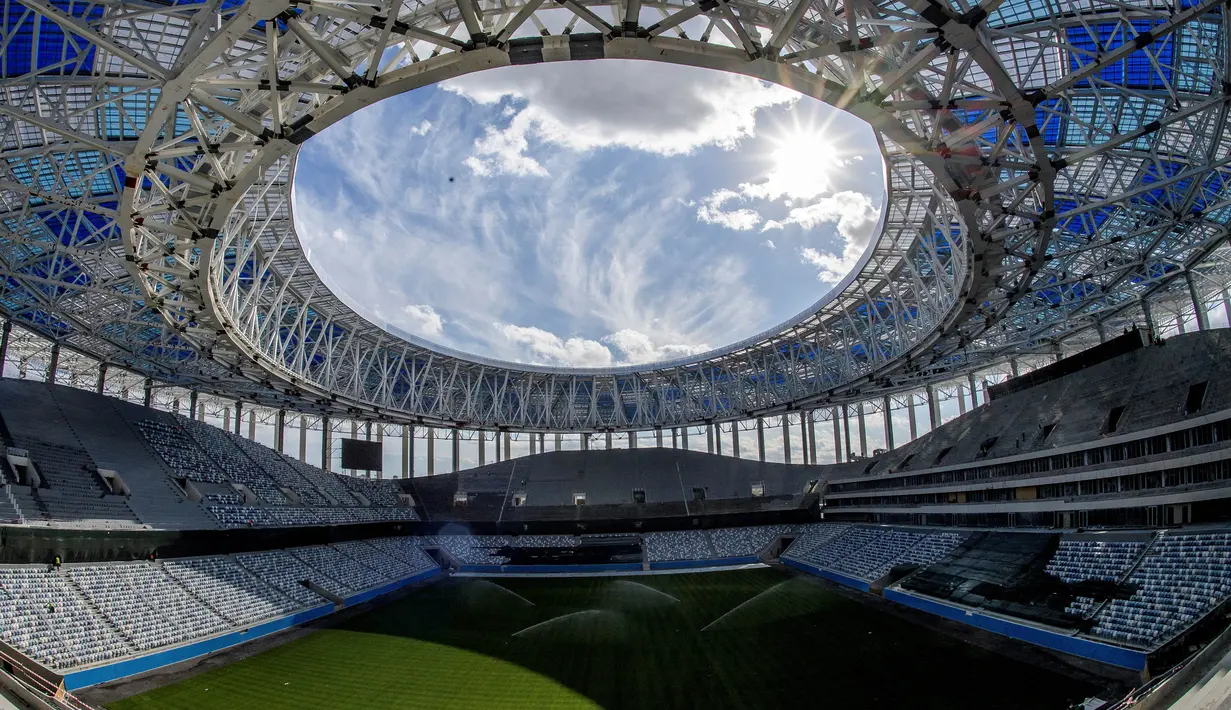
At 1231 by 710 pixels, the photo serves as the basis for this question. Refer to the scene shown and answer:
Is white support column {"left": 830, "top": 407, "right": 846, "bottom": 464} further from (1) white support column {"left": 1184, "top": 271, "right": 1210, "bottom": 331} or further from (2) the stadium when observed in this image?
(1) white support column {"left": 1184, "top": 271, "right": 1210, "bottom": 331}

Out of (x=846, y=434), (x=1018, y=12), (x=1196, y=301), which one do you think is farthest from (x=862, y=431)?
(x=1018, y=12)

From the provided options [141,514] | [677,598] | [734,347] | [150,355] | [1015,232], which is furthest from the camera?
[734,347]

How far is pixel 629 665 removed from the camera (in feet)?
91.0

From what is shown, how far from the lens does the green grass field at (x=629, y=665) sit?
23078 mm

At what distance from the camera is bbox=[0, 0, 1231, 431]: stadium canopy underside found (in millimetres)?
17016

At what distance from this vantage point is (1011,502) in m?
39.2

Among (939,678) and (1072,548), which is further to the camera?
(1072,548)

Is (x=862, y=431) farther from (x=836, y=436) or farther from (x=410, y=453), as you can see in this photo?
(x=410, y=453)

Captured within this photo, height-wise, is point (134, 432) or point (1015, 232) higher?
point (1015, 232)

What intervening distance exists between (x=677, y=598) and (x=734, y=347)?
24727mm

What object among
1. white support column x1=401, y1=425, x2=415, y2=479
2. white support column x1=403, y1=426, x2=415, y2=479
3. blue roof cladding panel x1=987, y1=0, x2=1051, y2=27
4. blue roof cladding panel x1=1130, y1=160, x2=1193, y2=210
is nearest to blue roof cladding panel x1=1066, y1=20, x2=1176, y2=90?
blue roof cladding panel x1=987, y1=0, x2=1051, y2=27

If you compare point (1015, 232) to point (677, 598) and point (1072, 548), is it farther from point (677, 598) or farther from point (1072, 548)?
point (677, 598)

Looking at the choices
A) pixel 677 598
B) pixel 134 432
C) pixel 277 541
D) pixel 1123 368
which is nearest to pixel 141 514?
pixel 277 541

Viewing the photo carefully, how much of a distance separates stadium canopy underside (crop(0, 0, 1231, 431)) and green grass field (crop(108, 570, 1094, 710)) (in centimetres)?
1616
